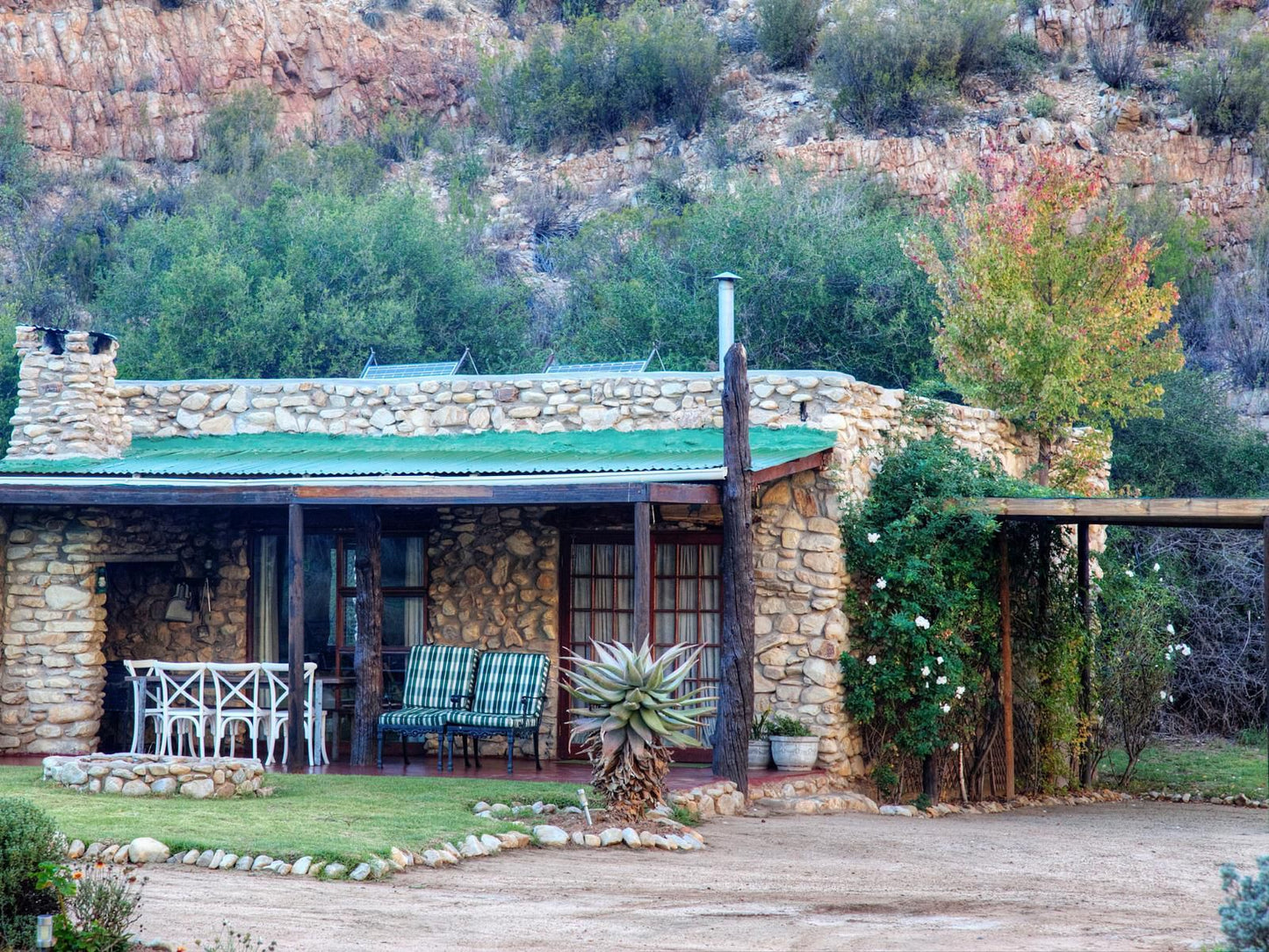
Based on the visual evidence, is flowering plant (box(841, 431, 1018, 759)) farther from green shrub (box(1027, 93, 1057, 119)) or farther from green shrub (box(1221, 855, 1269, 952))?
green shrub (box(1027, 93, 1057, 119))

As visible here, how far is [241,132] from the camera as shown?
107 feet

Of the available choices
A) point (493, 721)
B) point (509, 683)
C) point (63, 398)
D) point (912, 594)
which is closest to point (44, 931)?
point (493, 721)

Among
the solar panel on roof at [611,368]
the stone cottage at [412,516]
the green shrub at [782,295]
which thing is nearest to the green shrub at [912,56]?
the green shrub at [782,295]

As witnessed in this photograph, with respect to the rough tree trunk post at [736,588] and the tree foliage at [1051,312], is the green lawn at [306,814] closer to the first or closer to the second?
the rough tree trunk post at [736,588]

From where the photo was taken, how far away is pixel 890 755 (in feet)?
38.1

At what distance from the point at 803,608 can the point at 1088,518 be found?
7.41ft

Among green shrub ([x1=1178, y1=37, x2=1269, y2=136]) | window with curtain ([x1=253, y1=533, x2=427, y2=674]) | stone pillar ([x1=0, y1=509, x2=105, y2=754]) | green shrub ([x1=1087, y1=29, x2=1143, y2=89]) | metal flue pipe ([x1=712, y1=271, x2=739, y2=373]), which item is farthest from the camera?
green shrub ([x1=1087, y1=29, x2=1143, y2=89])

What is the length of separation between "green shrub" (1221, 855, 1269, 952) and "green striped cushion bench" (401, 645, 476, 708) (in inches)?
267

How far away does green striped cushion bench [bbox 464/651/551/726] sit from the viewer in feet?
35.0

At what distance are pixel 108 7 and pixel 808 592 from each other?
97.4 feet

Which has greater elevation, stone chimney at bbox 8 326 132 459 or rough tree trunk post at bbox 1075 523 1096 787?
stone chimney at bbox 8 326 132 459

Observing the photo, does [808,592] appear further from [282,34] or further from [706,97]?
[282,34]

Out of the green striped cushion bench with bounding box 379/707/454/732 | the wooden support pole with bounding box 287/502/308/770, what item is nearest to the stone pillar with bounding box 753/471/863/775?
the green striped cushion bench with bounding box 379/707/454/732

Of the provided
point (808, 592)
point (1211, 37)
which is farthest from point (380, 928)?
point (1211, 37)
